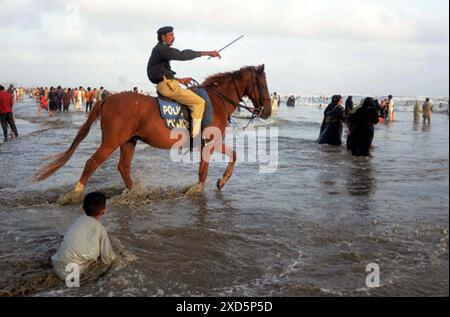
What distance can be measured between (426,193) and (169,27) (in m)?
5.24

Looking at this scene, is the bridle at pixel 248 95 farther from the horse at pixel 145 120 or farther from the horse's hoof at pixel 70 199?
the horse's hoof at pixel 70 199

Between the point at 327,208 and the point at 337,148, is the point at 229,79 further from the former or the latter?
the point at 337,148

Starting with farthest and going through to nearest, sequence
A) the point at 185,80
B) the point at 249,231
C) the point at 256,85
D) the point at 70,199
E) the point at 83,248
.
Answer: the point at 256,85, the point at 185,80, the point at 70,199, the point at 249,231, the point at 83,248

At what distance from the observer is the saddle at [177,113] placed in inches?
281

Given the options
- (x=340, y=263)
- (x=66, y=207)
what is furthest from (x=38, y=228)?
(x=340, y=263)

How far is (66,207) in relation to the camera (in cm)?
657

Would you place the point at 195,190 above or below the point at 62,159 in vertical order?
below

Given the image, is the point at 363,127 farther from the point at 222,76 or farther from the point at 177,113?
the point at 177,113

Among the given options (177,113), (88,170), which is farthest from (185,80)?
(88,170)

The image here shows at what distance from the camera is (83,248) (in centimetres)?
402

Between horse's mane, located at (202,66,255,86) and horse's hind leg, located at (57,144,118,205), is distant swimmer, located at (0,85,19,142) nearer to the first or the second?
horse's hind leg, located at (57,144,118,205)

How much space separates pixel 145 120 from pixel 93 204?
9.90 ft

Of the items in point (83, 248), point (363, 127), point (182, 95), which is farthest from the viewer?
point (363, 127)

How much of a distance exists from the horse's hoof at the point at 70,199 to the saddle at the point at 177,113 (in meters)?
1.82
